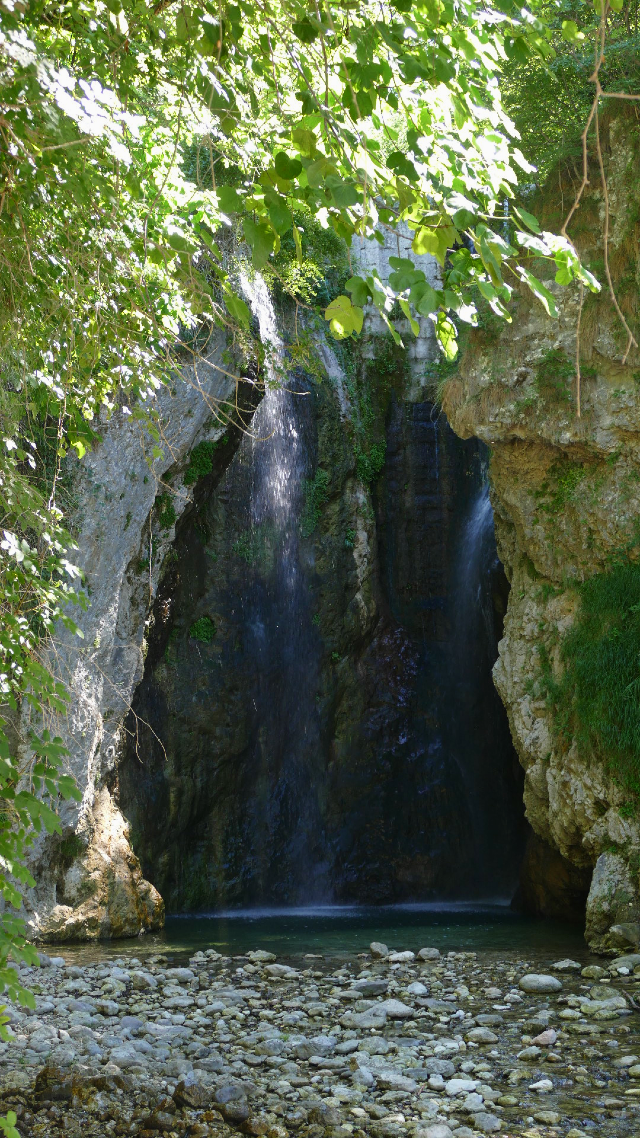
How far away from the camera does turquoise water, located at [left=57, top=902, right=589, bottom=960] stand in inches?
319

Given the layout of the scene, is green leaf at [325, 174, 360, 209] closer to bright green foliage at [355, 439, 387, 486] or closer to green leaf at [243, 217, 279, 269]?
green leaf at [243, 217, 279, 269]

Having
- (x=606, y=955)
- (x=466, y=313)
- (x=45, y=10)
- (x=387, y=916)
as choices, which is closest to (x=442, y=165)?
(x=466, y=313)

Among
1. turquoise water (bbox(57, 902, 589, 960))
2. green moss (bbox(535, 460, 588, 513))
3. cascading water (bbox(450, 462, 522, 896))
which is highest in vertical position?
green moss (bbox(535, 460, 588, 513))

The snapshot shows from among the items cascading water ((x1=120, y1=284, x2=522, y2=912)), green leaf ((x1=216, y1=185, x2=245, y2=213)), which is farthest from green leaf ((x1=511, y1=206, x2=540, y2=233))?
cascading water ((x1=120, y1=284, x2=522, y2=912))

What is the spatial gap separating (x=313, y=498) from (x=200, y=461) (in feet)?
9.93

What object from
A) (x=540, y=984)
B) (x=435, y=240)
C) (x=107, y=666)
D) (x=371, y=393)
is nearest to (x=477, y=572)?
(x=371, y=393)

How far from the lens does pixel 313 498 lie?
1415 centimetres

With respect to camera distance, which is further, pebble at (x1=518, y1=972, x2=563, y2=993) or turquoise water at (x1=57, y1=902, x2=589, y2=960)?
turquoise water at (x1=57, y1=902, x2=589, y2=960)

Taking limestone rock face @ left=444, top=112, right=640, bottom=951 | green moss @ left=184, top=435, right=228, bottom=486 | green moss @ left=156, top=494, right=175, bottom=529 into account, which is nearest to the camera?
limestone rock face @ left=444, top=112, right=640, bottom=951

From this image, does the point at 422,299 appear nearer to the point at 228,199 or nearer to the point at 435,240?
the point at 435,240

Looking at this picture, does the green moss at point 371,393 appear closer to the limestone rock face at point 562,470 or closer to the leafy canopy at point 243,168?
the limestone rock face at point 562,470

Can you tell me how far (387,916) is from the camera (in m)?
11.2

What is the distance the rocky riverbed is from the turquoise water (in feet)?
2.94

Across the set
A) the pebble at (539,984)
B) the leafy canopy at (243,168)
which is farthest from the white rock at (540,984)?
the leafy canopy at (243,168)
